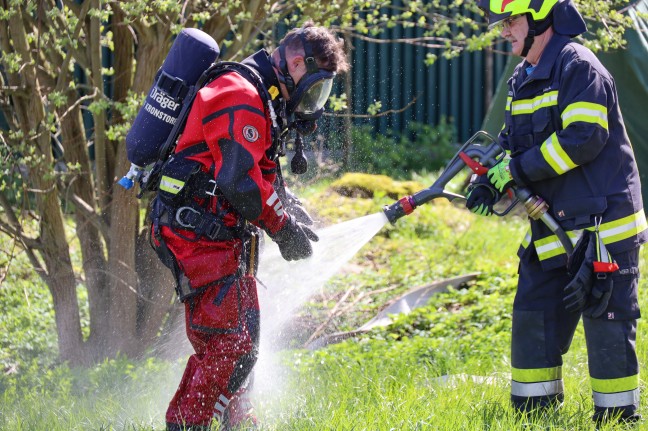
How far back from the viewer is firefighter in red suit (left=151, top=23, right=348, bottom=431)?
11.8 ft

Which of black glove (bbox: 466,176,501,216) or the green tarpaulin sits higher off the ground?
black glove (bbox: 466,176,501,216)

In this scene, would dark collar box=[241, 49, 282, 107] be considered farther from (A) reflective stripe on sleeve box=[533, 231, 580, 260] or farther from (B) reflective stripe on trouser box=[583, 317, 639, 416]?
(B) reflective stripe on trouser box=[583, 317, 639, 416]

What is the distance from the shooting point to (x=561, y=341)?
13.1 ft

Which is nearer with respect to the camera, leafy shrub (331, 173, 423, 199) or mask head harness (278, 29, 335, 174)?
mask head harness (278, 29, 335, 174)

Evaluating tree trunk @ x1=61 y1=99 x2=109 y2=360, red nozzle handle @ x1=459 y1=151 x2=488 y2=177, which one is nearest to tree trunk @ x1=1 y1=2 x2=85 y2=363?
tree trunk @ x1=61 y1=99 x2=109 y2=360

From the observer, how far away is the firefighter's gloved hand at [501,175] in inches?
154

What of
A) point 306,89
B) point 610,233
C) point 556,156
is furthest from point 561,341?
point 306,89

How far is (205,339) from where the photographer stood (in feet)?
12.6

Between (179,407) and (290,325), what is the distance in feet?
7.30

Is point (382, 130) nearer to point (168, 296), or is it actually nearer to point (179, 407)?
point (168, 296)

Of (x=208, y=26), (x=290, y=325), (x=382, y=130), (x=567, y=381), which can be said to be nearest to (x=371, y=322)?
(x=290, y=325)

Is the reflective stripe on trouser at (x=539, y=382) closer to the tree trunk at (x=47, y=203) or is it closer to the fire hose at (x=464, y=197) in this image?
the fire hose at (x=464, y=197)

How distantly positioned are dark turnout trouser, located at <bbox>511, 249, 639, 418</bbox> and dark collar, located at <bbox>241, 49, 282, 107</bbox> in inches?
51.5

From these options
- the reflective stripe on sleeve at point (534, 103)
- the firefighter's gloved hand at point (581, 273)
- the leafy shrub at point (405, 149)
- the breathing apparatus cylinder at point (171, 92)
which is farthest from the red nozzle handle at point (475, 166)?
the leafy shrub at point (405, 149)
